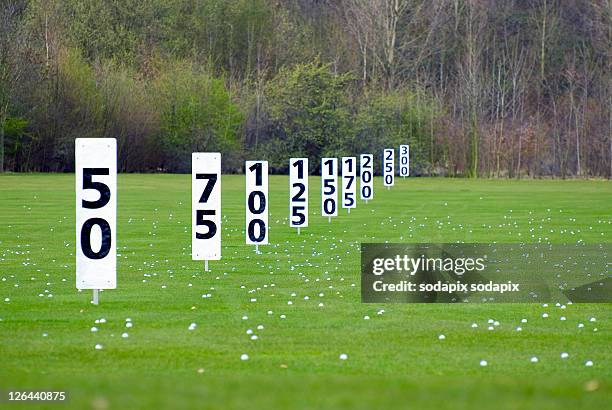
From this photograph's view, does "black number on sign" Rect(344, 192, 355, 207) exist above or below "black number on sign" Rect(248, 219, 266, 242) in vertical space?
above

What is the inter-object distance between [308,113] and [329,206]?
1921 inches

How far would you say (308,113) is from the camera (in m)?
78.1

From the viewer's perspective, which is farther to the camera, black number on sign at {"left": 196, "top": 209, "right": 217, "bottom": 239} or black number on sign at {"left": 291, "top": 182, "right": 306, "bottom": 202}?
black number on sign at {"left": 291, "top": 182, "right": 306, "bottom": 202}

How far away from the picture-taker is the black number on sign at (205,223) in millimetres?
16469

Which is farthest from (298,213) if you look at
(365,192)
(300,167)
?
(365,192)

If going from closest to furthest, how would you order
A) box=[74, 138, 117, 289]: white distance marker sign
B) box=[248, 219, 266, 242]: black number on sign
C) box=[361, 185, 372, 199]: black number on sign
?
box=[74, 138, 117, 289]: white distance marker sign < box=[248, 219, 266, 242]: black number on sign < box=[361, 185, 372, 199]: black number on sign

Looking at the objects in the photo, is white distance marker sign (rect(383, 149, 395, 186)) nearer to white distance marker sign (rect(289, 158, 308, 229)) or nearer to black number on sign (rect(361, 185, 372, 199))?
black number on sign (rect(361, 185, 372, 199))

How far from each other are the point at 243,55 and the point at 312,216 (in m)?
52.7

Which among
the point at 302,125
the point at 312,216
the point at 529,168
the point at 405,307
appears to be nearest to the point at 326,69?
the point at 302,125

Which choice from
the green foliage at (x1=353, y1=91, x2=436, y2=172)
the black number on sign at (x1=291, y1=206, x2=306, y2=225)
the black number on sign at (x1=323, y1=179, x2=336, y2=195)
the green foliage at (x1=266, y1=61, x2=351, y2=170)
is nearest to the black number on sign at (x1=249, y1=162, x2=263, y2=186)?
the black number on sign at (x1=291, y1=206, x2=306, y2=225)

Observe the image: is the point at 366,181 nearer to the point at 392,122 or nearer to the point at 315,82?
the point at 392,122

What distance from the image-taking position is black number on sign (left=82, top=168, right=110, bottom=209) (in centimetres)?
1259

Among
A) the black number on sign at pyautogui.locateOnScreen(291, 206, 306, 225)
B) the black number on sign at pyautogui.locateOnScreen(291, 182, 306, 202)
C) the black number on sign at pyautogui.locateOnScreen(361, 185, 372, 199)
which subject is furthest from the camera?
the black number on sign at pyautogui.locateOnScreen(361, 185, 372, 199)

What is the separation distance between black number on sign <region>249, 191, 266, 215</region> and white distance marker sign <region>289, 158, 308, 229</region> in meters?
3.86
